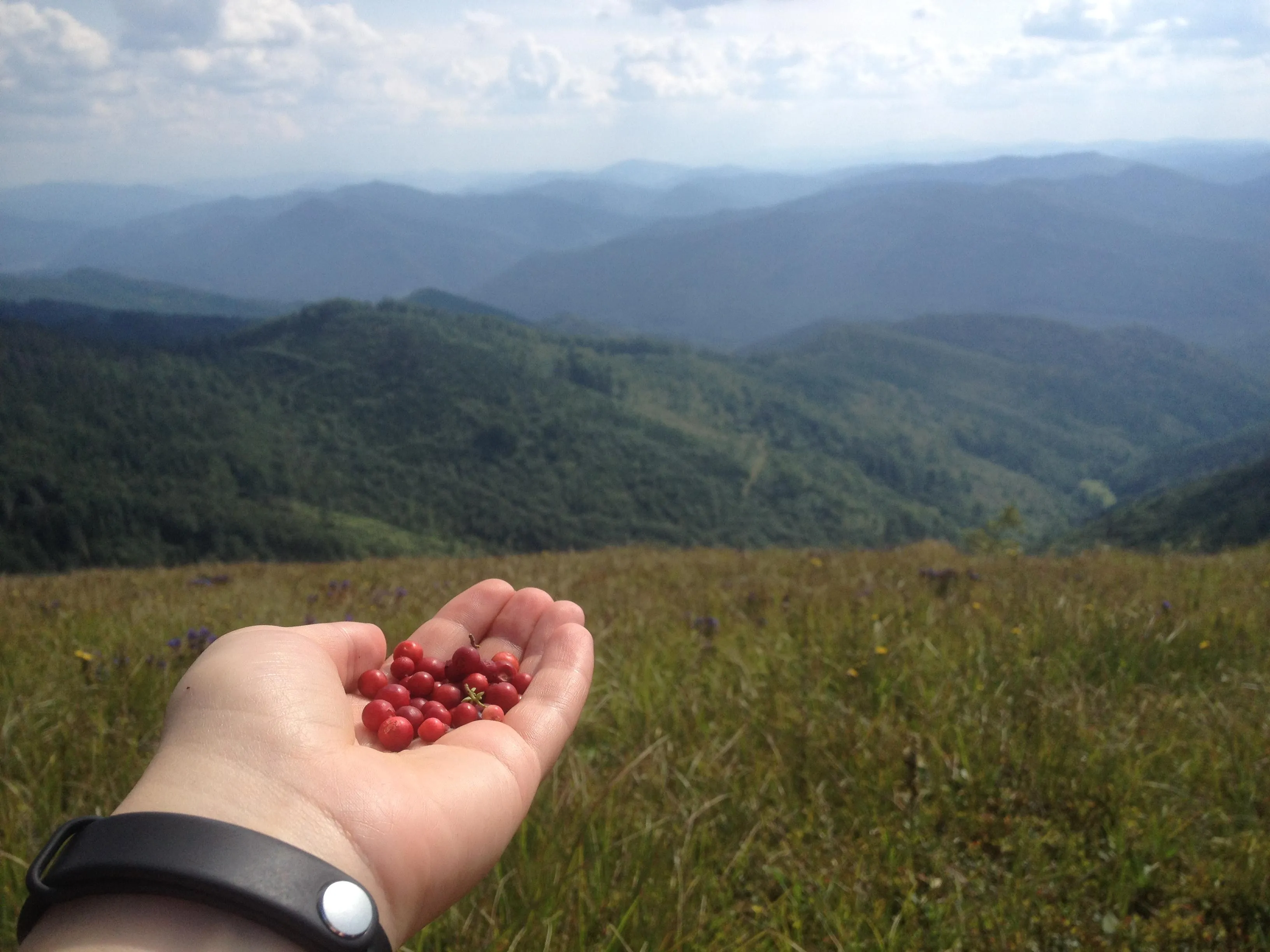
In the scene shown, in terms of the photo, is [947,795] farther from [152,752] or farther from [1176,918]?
[152,752]

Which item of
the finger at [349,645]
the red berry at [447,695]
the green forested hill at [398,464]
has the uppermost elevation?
the finger at [349,645]

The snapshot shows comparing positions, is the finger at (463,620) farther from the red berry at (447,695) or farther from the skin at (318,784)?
the skin at (318,784)

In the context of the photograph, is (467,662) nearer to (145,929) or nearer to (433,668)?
(433,668)

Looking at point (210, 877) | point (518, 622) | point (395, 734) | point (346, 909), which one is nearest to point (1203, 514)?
point (518, 622)

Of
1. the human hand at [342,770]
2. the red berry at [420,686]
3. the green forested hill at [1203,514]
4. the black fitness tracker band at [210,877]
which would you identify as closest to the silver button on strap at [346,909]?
the black fitness tracker band at [210,877]

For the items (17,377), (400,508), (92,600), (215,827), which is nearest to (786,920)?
(215,827)

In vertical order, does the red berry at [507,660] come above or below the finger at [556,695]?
below
